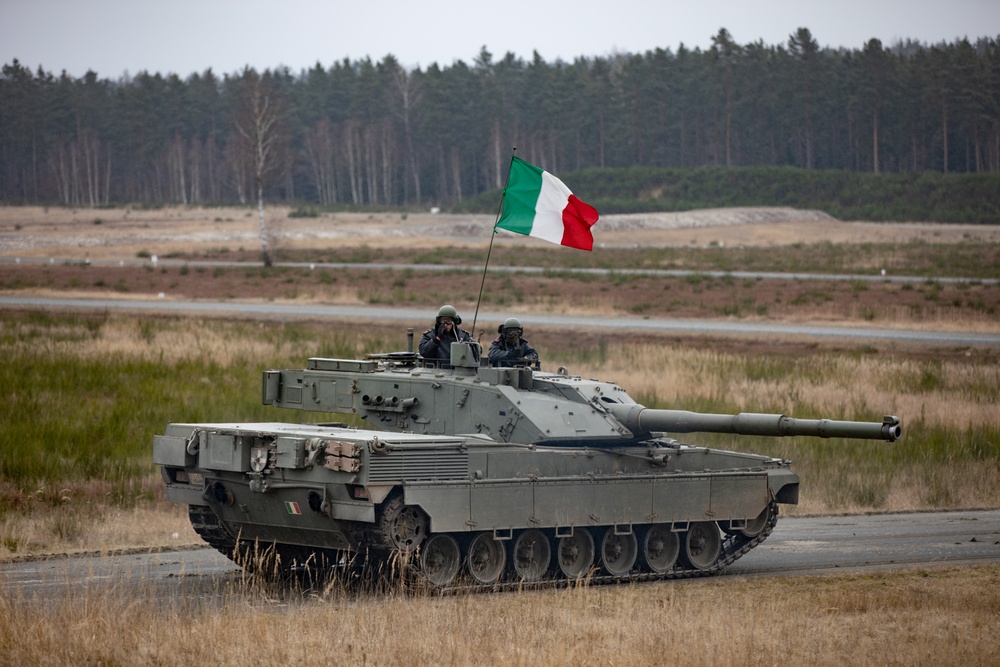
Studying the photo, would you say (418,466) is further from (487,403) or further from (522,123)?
(522,123)

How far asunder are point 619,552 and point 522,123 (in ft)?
359

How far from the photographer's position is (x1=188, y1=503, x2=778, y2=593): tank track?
556 inches

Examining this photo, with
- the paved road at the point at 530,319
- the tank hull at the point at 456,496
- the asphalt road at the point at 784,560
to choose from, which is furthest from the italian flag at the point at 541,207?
the paved road at the point at 530,319

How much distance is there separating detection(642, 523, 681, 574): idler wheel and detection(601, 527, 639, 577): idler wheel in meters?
0.34

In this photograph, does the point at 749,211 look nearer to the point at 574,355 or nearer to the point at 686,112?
the point at 686,112

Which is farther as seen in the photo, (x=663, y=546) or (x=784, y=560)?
(x=784, y=560)

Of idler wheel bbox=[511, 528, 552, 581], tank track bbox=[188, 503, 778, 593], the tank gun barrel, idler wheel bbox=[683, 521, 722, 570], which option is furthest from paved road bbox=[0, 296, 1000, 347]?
idler wheel bbox=[511, 528, 552, 581]

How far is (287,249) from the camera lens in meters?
80.1

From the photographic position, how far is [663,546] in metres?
16.8

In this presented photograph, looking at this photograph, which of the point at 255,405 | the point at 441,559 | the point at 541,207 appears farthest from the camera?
the point at 255,405

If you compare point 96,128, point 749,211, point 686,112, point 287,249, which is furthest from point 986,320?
point 96,128

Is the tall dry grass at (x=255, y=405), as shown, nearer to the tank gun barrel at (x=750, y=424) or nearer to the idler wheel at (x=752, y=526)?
the idler wheel at (x=752, y=526)

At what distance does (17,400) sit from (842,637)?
16.6 m

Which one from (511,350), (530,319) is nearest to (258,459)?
(511,350)
